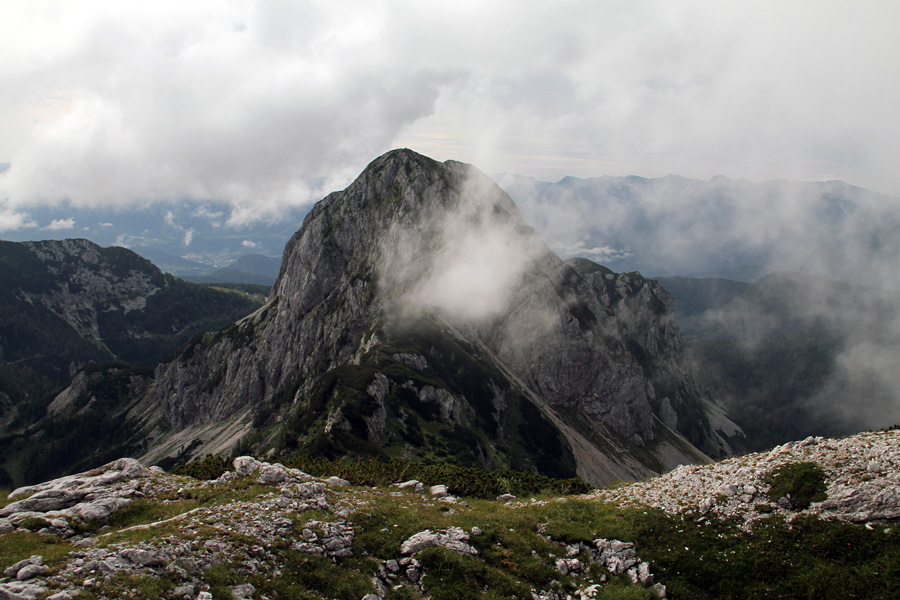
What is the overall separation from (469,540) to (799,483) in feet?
78.0

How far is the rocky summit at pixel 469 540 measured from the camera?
24648 millimetres

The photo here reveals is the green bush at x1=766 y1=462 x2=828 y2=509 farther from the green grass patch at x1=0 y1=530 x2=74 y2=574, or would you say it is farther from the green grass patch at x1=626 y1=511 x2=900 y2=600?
the green grass patch at x1=0 y1=530 x2=74 y2=574

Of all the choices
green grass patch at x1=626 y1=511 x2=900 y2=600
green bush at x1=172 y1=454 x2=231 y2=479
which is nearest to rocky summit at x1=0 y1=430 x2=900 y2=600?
green grass patch at x1=626 y1=511 x2=900 y2=600

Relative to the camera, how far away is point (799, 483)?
3247 cm

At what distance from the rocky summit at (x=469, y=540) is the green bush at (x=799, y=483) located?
5.1 inches

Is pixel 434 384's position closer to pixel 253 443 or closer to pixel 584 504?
pixel 253 443

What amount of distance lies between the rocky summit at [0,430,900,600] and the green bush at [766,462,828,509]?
128 mm

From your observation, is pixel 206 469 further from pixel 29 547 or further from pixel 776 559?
pixel 776 559

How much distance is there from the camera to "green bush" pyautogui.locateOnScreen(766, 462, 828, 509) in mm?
31547

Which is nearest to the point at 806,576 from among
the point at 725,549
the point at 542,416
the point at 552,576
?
the point at 725,549

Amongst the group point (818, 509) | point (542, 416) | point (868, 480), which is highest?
point (868, 480)

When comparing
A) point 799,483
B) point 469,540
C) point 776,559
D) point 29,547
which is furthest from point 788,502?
point 29,547

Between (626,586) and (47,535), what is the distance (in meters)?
35.7

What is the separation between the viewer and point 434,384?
160 meters
